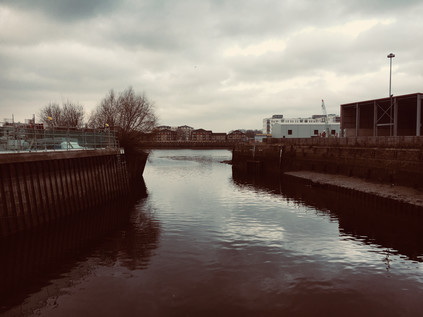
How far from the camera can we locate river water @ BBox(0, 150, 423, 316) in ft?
36.4

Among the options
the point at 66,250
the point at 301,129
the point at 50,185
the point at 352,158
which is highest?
the point at 301,129

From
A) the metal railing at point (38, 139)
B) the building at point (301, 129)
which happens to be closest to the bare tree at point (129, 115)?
the metal railing at point (38, 139)

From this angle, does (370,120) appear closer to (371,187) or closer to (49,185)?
(371,187)

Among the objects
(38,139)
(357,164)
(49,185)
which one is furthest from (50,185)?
(357,164)

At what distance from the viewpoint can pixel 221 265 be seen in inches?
567

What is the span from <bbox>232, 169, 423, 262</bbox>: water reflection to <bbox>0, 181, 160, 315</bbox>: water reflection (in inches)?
507

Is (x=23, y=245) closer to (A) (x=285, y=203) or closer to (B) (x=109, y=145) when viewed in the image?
(B) (x=109, y=145)

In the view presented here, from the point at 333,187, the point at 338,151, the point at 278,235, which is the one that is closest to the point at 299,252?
the point at 278,235

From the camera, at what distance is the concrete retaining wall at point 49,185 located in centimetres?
1700

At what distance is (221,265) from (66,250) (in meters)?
8.82

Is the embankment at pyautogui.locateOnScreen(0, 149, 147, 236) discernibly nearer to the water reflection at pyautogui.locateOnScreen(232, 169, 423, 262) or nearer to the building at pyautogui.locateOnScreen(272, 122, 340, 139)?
the water reflection at pyautogui.locateOnScreen(232, 169, 423, 262)

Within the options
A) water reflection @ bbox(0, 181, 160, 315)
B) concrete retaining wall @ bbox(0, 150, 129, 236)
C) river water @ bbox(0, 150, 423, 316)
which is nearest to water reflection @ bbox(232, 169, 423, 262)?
river water @ bbox(0, 150, 423, 316)

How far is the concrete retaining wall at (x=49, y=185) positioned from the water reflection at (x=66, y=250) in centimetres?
84

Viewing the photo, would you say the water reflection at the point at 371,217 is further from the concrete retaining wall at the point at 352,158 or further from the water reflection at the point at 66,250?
the water reflection at the point at 66,250
